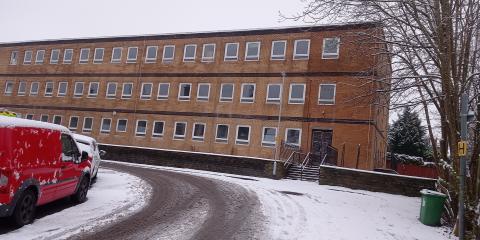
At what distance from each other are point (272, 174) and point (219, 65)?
12562mm

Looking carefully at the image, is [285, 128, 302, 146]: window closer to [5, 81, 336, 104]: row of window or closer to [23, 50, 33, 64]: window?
[5, 81, 336, 104]: row of window

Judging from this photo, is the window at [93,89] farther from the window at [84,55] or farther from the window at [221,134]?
the window at [221,134]

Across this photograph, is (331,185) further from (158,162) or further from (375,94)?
(158,162)

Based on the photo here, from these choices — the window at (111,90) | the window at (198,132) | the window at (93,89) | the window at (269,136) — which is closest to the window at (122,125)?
the window at (111,90)

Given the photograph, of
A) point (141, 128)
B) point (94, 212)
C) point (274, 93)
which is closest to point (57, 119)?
point (141, 128)

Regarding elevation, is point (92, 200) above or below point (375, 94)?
below

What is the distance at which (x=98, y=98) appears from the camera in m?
36.7

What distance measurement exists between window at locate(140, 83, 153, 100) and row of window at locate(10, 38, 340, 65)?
2.01 metres

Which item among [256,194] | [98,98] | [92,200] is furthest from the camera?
[98,98]

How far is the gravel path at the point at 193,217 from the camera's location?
Result: 8.06 m

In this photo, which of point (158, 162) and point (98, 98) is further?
point (98, 98)

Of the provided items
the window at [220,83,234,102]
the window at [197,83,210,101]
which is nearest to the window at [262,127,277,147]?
the window at [220,83,234,102]

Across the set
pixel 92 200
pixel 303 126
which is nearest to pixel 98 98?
pixel 303 126

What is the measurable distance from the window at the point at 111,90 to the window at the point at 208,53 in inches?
334
